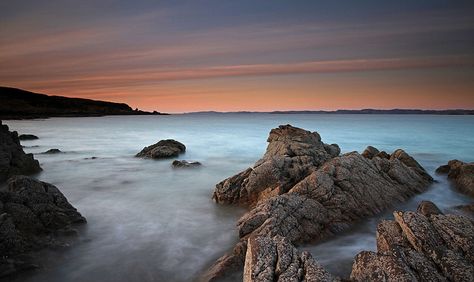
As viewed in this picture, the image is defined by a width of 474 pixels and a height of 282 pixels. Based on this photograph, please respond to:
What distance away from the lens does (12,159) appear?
1697 cm

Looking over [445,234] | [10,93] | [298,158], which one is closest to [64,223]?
[298,158]

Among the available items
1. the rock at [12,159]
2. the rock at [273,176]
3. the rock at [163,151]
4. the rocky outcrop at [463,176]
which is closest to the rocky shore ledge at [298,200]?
the rock at [273,176]

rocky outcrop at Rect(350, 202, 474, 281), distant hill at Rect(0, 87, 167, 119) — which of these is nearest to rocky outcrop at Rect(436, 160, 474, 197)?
rocky outcrop at Rect(350, 202, 474, 281)

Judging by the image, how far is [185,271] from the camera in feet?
26.5

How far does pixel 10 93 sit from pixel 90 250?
15406cm

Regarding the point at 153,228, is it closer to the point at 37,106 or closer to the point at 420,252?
the point at 420,252

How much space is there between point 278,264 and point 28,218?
6.59 meters

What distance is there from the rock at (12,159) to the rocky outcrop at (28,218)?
670 centimetres

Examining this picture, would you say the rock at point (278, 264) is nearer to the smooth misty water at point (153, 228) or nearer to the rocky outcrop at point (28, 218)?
the smooth misty water at point (153, 228)

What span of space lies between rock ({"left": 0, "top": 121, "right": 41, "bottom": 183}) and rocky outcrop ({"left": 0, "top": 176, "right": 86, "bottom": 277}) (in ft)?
22.0

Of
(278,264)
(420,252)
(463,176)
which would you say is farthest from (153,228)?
(463,176)

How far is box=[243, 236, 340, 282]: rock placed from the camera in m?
5.04

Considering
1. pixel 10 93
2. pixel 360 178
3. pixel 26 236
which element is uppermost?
pixel 10 93

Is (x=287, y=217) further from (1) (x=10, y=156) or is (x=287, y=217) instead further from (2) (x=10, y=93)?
(2) (x=10, y=93)
